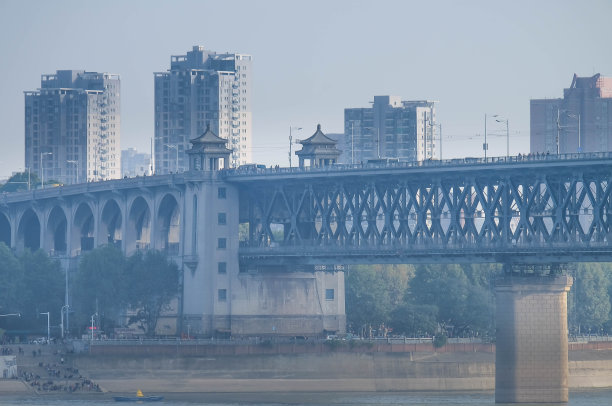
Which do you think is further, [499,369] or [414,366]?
[414,366]

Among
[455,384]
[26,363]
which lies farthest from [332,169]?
[26,363]

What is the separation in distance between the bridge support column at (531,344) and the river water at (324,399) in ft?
9.81

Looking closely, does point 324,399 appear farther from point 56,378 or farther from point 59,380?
point 56,378

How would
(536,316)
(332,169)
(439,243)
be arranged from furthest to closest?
(332,169) → (439,243) → (536,316)

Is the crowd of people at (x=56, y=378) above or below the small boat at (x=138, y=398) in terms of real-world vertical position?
above

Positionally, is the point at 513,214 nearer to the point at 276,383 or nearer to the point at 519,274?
the point at 519,274

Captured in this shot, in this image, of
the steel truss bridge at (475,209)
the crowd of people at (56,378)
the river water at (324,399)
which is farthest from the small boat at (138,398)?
the steel truss bridge at (475,209)

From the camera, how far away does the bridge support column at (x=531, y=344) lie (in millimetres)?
171625

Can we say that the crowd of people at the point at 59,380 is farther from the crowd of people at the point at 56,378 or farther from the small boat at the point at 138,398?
the small boat at the point at 138,398

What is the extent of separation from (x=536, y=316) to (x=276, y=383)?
108 feet

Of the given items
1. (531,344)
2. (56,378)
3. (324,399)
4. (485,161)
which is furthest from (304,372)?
(485,161)

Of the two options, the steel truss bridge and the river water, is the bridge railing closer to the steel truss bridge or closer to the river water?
the steel truss bridge

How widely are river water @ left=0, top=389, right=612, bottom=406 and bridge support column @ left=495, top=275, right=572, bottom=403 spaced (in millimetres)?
2989

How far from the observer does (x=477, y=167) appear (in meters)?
179
